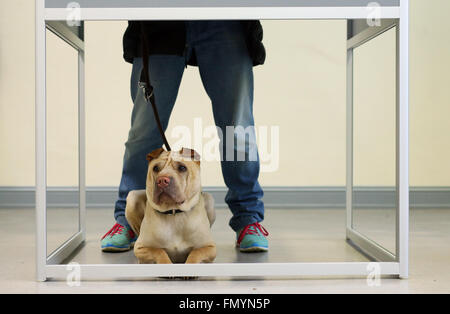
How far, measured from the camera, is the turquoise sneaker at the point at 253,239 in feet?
4.76

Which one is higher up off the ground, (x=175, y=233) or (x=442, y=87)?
(x=442, y=87)

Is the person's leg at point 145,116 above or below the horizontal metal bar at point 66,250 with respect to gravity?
above

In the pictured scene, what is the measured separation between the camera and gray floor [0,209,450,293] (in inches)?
43.9

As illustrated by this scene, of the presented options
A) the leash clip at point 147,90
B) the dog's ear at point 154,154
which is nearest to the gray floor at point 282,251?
the dog's ear at point 154,154

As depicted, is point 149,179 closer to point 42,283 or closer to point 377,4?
point 42,283

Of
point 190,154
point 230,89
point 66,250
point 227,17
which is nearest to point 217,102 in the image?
point 230,89

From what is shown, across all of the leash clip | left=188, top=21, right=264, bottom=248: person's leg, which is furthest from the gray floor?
the leash clip

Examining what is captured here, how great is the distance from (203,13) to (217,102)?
0.30 metres

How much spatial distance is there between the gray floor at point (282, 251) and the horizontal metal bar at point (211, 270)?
2 centimetres

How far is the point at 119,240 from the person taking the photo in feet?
4.78

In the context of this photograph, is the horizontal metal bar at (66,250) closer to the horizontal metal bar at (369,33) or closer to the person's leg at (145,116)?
the person's leg at (145,116)

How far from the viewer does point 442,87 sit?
2.40m

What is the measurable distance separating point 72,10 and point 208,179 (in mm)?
509

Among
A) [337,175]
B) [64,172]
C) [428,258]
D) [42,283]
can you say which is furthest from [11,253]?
[428,258]
